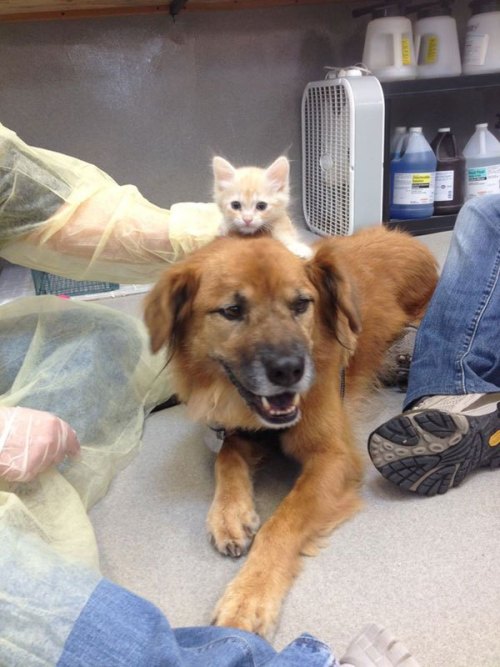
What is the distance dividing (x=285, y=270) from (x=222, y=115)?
2.12 meters

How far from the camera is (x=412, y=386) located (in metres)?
1.43

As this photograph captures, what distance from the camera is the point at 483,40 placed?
2.89 metres

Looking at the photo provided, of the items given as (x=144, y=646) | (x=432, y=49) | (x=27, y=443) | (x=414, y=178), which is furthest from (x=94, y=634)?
(x=432, y=49)

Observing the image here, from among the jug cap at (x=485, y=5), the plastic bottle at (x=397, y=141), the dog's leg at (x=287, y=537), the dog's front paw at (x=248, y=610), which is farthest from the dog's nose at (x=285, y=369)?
the jug cap at (x=485, y=5)

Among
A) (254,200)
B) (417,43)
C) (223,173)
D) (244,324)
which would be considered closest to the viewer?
(244,324)

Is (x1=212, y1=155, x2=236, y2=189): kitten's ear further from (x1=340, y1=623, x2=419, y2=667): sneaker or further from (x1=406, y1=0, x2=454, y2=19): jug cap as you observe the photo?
(x1=406, y1=0, x2=454, y2=19): jug cap

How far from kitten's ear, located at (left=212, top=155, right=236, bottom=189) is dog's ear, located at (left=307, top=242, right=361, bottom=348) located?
0.63 metres

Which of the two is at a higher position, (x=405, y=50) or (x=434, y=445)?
(x=405, y=50)

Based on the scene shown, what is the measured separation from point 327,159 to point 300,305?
1.84m

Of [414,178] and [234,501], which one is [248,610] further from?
[414,178]

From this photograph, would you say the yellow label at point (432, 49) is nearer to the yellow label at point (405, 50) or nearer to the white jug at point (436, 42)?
the white jug at point (436, 42)

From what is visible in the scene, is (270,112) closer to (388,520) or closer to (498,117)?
(498,117)

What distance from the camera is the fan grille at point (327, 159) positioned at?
2.69 meters

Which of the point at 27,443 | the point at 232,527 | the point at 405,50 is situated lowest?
the point at 232,527
